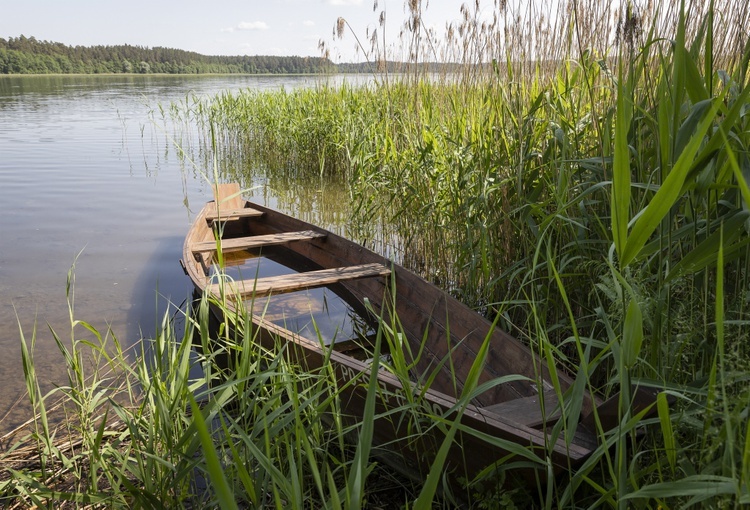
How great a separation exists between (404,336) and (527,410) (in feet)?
2.15

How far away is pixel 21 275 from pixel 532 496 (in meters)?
4.80

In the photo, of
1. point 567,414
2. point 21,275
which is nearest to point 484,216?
point 567,414

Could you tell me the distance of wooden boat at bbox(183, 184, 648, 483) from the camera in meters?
1.63

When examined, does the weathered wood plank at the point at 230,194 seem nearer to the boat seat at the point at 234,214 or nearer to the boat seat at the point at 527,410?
the boat seat at the point at 234,214

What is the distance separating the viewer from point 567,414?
1.39m

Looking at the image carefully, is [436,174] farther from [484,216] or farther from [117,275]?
[117,275]

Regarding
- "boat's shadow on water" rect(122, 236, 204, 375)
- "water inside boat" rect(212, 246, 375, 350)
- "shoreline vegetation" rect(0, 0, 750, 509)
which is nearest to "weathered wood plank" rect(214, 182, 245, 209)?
"water inside boat" rect(212, 246, 375, 350)

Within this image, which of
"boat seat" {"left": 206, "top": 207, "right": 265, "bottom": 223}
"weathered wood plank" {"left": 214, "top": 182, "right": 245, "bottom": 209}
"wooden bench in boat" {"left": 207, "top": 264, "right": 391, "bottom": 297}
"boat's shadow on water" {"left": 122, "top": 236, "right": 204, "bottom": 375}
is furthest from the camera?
"weathered wood plank" {"left": 214, "top": 182, "right": 245, "bottom": 209}

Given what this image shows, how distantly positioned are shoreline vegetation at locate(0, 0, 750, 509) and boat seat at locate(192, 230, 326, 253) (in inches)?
28.5

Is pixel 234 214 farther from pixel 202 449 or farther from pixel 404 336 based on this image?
pixel 202 449

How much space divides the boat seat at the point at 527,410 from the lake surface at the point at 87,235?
118 cm

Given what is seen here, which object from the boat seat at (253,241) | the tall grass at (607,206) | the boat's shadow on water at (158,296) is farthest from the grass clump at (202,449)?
the boat seat at (253,241)

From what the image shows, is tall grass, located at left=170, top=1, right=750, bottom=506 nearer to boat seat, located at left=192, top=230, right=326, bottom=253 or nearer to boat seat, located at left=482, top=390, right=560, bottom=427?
boat seat, located at left=482, top=390, right=560, bottom=427

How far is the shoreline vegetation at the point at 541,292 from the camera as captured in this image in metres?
1.17
